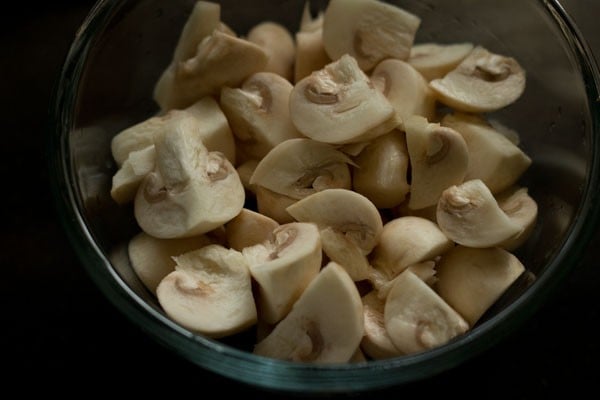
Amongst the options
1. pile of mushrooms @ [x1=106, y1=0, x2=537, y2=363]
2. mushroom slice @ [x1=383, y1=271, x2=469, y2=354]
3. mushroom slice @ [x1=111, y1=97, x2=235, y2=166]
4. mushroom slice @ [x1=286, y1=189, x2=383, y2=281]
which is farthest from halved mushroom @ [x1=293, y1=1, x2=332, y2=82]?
mushroom slice @ [x1=383, y1=271, x2=469, y2=354]

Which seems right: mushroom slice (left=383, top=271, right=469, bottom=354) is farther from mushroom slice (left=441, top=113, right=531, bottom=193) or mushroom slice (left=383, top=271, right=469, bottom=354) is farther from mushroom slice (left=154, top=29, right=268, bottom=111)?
mushroom slice (left=154, top=29, right=268, bottom=111)

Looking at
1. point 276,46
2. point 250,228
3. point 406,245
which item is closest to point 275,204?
point 250,228

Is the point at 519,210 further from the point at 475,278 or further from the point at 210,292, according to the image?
the point at 210,292

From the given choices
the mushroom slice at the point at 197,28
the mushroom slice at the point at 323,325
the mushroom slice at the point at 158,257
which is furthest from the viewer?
the mushroom slice at the point at 197,28

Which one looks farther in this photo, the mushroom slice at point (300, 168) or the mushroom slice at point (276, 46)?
the mushroom slice at point (276, 46)

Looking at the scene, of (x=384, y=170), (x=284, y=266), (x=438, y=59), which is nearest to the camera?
(x=284, y=266)

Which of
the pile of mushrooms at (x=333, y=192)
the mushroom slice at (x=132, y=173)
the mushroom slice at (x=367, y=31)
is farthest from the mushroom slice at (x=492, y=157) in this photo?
the mushroom slice at (x=132, y=173)

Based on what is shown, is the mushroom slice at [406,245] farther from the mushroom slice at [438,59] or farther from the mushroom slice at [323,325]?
the mushroom slice at [438,59]

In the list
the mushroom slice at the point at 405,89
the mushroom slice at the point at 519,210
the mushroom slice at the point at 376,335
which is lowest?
the mushroom slice at the point at 376,335
